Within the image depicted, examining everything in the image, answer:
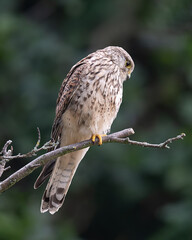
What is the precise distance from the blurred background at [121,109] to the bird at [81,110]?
1521 mm

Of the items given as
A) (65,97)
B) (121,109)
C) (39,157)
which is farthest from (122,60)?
(121,109)

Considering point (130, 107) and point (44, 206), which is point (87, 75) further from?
point (130, 107)

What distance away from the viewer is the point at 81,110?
4.32 metres

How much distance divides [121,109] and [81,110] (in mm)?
3054

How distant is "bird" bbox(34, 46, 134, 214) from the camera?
14.1 feet

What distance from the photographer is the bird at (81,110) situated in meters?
4.31

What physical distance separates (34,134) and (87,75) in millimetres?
2667

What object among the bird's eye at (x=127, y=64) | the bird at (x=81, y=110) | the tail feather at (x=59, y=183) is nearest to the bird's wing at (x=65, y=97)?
the bird at (x=81, y=110)

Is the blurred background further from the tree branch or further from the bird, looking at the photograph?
the tree branch

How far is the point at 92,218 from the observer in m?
7.79

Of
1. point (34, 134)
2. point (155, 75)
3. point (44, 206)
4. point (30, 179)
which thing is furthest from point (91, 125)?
point (155, 75)

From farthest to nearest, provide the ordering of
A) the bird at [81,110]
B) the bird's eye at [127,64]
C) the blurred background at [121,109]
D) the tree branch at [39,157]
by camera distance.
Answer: the blurred background at [121,109]
the bird's eye at [127,64]
the bird at [81,110]
the tree branch at [39,157]

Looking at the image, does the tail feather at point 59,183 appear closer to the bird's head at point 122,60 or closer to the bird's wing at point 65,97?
the bird's wing at point 65,97

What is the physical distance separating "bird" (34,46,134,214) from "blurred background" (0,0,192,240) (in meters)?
Answer: 1.52
